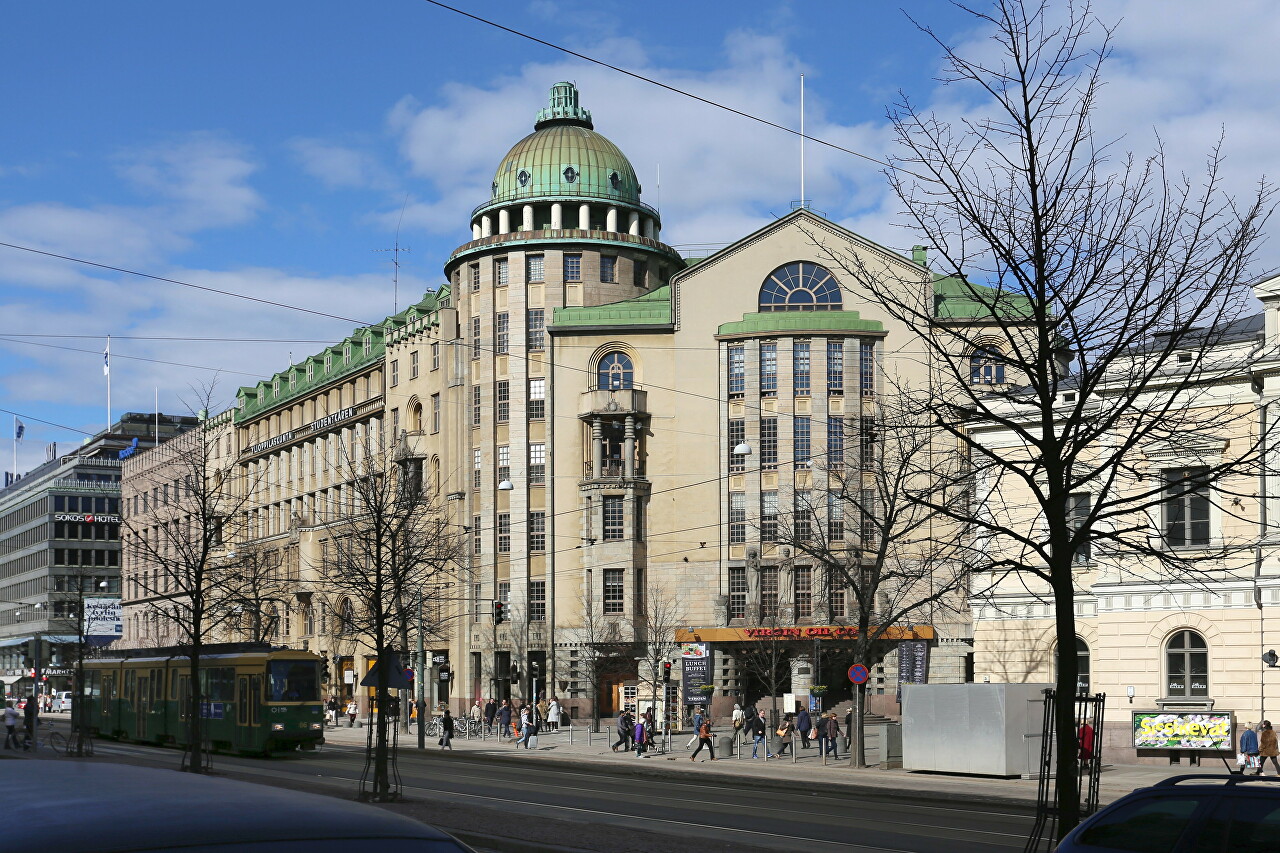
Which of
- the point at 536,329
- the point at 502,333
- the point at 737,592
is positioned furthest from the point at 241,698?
the point at 502,333

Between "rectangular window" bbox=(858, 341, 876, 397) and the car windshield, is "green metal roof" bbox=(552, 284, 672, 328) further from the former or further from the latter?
the car windshield

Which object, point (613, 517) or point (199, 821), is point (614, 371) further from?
point (199, 821)

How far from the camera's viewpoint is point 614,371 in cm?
7606

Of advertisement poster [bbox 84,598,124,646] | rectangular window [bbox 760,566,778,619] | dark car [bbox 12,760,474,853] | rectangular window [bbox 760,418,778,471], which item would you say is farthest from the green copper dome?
dark car [bbox 12,760,474,853]

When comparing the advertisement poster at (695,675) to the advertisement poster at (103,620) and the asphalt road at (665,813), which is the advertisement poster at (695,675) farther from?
the advertisement poster at (103,620)

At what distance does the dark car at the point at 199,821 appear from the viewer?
3623mm

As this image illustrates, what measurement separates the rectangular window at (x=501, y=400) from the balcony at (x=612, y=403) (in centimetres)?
491

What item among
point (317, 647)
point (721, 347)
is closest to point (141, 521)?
point (317, 647)

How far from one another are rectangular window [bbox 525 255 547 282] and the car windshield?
1427 inches

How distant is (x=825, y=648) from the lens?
232 ft

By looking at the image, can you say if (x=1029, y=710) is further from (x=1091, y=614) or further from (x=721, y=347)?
(x=721, y=347)

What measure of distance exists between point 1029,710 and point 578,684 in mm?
39900

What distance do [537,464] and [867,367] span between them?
1787 cm

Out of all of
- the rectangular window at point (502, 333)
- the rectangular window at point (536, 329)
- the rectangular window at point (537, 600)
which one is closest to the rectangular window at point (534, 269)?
the rectangular window at point (536, 329)
